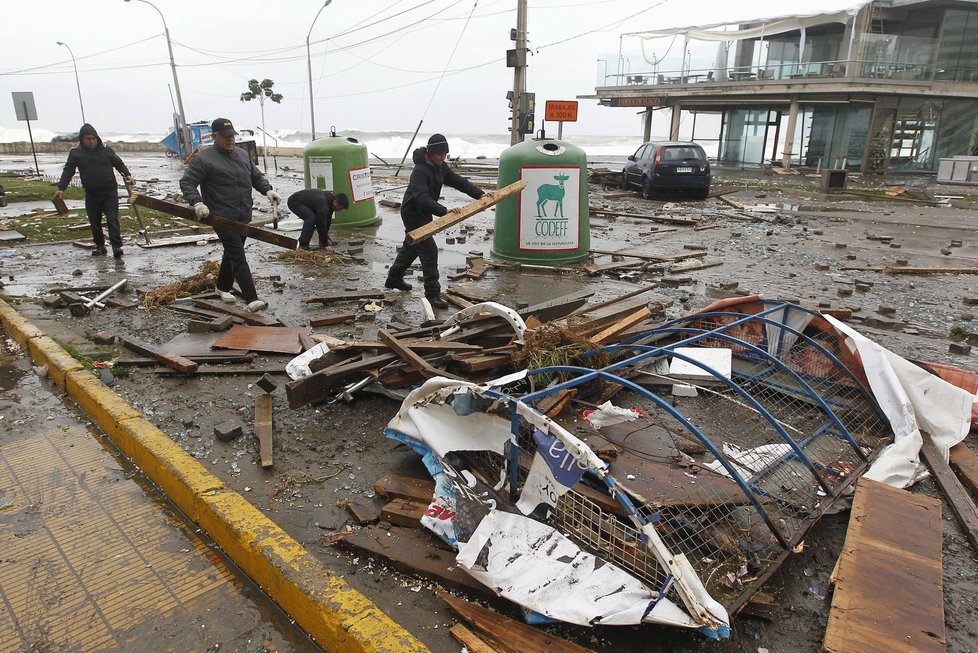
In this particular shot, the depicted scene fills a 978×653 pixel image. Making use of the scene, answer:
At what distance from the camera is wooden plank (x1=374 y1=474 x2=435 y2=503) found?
3.34 metres

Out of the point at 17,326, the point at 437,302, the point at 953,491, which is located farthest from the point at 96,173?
the point at 953,491

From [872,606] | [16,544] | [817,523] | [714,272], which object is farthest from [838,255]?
[16,544]

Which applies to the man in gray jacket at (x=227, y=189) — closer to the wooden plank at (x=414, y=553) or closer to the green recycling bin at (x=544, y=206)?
the green recycling bin at (x=544, y=206)

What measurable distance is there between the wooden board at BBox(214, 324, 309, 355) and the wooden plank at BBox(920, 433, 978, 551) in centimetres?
501

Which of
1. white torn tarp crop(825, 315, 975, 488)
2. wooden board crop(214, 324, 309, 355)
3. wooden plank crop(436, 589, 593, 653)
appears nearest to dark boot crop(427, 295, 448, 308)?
wooden board crop(214, 324, 309, 355)

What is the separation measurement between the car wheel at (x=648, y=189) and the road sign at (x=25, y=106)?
2086cm

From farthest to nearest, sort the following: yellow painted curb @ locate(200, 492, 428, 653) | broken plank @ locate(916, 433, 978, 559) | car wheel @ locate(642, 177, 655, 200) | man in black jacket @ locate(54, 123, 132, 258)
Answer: car wheel @ locate(642, 177, 655, 200) → man in black jacket @ locate(54, 123, 132, 258) → broken plank @ locate(916, 433, 978, 559) → yellow painted curb @ locate(200, 492, 428, 653)

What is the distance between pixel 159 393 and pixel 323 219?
18.5ft

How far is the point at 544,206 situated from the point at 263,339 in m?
4.71

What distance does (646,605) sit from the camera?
7.78ft

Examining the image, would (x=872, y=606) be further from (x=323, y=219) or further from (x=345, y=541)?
(x=323, y=219)

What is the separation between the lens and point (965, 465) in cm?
389

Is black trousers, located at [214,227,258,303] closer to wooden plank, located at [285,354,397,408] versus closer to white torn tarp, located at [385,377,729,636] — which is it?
wooden plank, located at [285,354,397,408]

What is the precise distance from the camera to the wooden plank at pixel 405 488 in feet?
10.9
